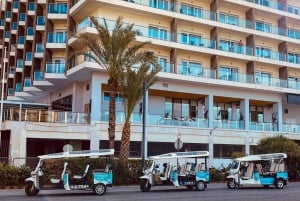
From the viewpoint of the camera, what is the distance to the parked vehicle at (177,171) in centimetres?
2245

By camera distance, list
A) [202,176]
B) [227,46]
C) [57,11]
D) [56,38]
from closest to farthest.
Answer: [202,176], [56,38], [57,11], [227,46]

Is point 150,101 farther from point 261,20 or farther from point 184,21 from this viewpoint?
point 261,20

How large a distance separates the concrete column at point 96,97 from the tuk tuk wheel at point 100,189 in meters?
13.4

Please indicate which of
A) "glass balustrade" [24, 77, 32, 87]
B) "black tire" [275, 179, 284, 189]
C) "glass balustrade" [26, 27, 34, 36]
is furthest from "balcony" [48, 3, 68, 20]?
"black tire" [275, 179, 284, 189]

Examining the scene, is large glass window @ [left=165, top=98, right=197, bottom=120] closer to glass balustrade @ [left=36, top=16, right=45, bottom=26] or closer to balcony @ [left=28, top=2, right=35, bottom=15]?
glass balustrade @ [left=36, top=16, right=45, bottom=26]

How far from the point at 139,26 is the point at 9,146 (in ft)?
47.2

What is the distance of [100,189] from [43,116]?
13.4m

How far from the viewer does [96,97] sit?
1375 inches

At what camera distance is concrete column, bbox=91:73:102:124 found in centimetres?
3416

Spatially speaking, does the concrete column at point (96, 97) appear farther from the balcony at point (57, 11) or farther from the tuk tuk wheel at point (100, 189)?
the tuk tuk wheel at point (100, 189)

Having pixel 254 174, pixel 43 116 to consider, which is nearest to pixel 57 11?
pixel 43 116

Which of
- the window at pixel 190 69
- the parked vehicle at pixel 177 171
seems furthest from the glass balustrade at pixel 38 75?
the parked vehicle at pixel 177 171

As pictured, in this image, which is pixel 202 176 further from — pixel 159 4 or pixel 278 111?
pixel 278 111

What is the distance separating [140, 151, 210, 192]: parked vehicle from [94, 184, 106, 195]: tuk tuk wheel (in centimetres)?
238
